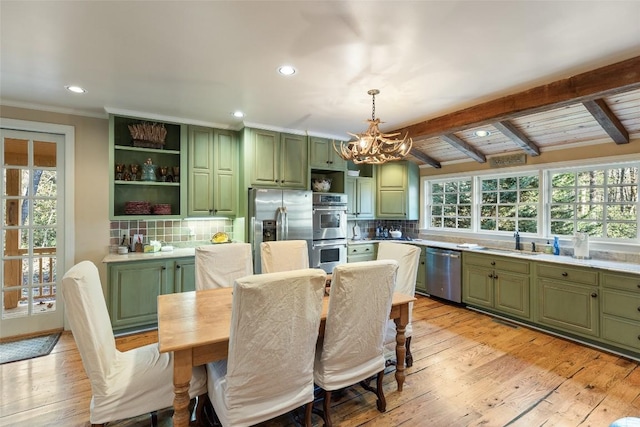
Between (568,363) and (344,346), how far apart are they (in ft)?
7.77

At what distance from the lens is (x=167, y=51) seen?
214cm

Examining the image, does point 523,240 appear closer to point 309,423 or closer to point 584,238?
point 584,238

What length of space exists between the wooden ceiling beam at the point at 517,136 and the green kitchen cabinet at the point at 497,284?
1.44m

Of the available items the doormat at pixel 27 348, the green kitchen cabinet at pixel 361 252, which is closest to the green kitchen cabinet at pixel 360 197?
the green kitchen cabinet at pixel 361 252

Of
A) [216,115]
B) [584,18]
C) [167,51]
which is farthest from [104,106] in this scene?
[584,18]

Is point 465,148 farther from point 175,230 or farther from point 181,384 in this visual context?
point 181,384

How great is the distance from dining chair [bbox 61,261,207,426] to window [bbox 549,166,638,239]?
4.43 metres

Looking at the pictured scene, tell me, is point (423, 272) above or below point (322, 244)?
below

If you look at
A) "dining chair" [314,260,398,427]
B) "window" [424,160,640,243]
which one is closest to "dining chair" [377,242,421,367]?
"dining chair" [314,260,398,427]

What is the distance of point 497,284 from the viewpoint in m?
3.81

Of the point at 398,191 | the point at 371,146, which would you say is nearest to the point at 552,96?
the point at 371,146

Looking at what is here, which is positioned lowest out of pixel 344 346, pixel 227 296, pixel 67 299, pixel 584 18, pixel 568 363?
pixel 568 363

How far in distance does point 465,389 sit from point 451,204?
11.1 feet

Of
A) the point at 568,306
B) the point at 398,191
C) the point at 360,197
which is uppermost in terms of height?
the point at 398,191
